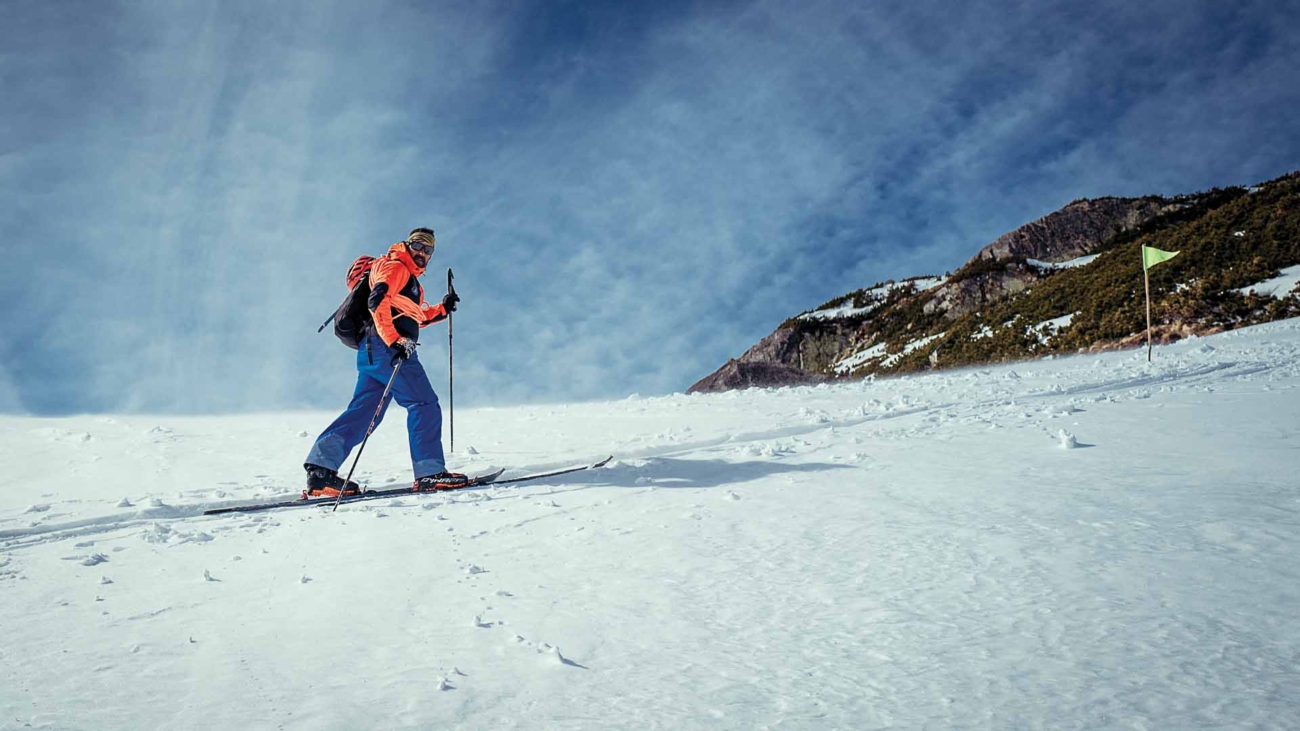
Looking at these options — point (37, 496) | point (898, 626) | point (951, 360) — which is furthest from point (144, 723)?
point (951, 360)

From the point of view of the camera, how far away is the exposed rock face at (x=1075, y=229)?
61.7 metres

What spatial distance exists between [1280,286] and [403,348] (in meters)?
35.1

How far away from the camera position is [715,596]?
9.02 ft

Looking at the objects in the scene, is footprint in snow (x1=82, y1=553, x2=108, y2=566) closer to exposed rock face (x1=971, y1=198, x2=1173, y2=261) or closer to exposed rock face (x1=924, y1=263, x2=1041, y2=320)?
exposed rock face (x1=924, y1=263, x2=1041, y2=320)

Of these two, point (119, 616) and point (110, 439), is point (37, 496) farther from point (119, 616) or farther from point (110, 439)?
point (119, 616)

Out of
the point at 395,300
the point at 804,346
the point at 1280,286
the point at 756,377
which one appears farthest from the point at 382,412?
the point at 804,346

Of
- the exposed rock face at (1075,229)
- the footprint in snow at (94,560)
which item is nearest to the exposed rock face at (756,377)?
the footprint in snow at (94,560)

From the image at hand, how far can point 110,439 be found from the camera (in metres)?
9.43

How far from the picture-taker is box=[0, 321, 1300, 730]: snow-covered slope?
192 centimetres

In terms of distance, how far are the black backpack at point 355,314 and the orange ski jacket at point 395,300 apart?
0.69ft

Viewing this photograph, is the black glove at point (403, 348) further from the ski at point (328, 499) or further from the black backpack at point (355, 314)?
the ski at point (328, 499)

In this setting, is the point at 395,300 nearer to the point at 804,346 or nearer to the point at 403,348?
the point at 403,348

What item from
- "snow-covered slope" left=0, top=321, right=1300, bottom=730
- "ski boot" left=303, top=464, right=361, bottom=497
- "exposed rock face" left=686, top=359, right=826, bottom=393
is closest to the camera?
"snow-covered slope" left=0, top=321, right=1300, bottom=730

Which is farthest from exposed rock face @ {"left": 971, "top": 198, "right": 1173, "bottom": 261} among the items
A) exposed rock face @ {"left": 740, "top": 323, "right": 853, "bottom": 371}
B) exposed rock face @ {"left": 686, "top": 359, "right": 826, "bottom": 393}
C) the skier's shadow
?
the skier's shadow
